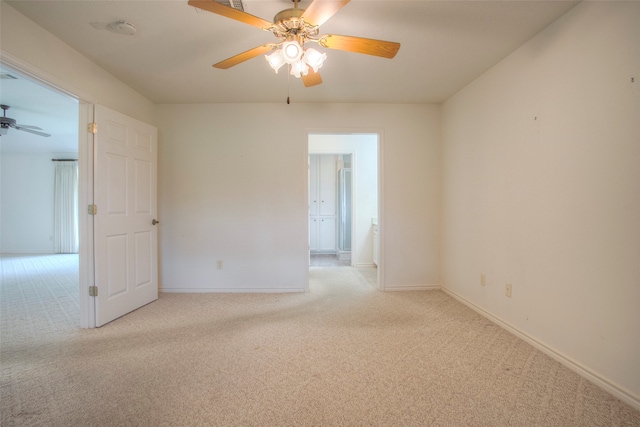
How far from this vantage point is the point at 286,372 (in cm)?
164

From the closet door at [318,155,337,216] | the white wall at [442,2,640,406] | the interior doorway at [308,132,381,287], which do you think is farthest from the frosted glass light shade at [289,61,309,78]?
the closet door at [318,155,337,216]

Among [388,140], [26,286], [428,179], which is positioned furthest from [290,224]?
[26,286]

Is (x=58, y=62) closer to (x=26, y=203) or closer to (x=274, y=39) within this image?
(x=274, y=39)

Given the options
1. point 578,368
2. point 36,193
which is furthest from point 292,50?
point 36,193

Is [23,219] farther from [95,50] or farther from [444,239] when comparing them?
[444,239]

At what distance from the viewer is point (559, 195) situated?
5.75 ft

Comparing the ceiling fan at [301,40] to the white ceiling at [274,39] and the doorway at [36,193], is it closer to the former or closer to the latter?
the white ceiling at [274,39]

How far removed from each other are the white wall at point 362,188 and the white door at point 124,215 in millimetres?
2661

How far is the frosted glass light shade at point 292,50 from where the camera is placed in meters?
1.45

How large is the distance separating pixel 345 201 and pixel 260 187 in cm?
230

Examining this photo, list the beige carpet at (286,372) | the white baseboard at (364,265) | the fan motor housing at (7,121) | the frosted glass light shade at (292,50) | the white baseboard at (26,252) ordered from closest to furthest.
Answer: the beige carpet at (286,372), the frosted glass light shade at (292,50), the fan motor housing at (7,121), the white baseboard at (364,265), the white baseboard at (26,252)

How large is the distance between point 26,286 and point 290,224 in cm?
362

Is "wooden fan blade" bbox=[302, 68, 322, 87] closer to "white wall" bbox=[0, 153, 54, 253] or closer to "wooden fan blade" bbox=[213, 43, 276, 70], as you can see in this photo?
"wooden fan blade" bbox=[213, 43, 276, 70]

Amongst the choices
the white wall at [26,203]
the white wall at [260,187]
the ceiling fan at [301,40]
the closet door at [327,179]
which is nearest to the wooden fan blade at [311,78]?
the ceiling fan at [301,40]
